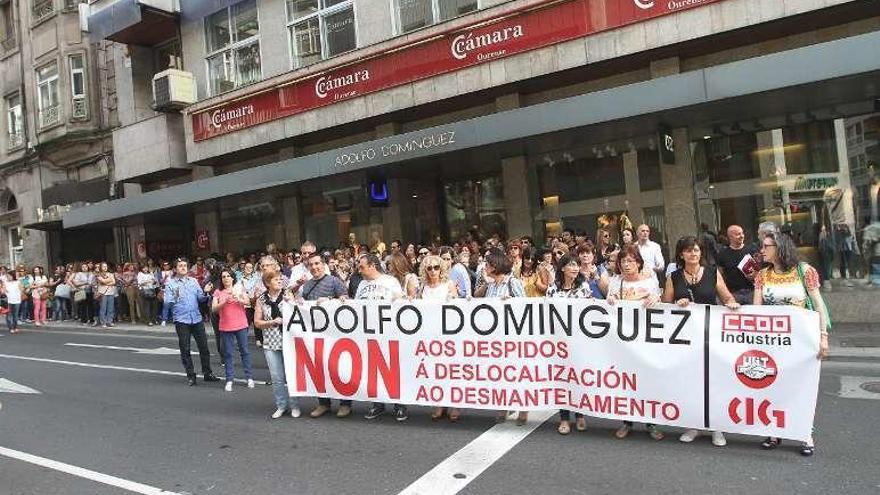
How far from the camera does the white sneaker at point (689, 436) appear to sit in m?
5.21

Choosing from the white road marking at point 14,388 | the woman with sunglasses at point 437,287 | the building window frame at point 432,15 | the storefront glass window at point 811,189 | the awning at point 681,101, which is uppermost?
the building window frame at point 432,15

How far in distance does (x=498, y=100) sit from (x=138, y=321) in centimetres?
1175

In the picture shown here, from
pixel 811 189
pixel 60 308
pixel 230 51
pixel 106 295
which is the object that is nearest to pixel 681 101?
pixel 811 189

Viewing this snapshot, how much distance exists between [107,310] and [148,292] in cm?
161

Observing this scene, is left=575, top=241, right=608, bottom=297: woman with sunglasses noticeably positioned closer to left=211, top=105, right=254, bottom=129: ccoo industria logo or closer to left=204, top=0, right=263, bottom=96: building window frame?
left=211, top=105, right=254, bottom=129: ccoo industria logo

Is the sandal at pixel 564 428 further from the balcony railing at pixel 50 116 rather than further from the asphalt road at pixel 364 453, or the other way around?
the balcony railing at pixel 50 116

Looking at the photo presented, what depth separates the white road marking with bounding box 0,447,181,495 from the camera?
482 cm

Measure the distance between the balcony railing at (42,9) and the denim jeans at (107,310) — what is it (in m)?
12.7

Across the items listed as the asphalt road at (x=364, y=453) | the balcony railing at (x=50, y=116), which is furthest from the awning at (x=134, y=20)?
the asphalt road at (x=364, y=453)

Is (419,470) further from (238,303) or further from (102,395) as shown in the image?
(102,395)

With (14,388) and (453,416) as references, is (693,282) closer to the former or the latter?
(453,416)

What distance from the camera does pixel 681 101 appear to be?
9.81 metres

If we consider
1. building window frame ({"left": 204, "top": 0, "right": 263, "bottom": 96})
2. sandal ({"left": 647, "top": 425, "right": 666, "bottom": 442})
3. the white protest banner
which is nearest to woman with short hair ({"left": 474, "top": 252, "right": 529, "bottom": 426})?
the white protest banner

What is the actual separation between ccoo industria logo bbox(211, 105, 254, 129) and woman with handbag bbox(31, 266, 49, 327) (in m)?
7.79
